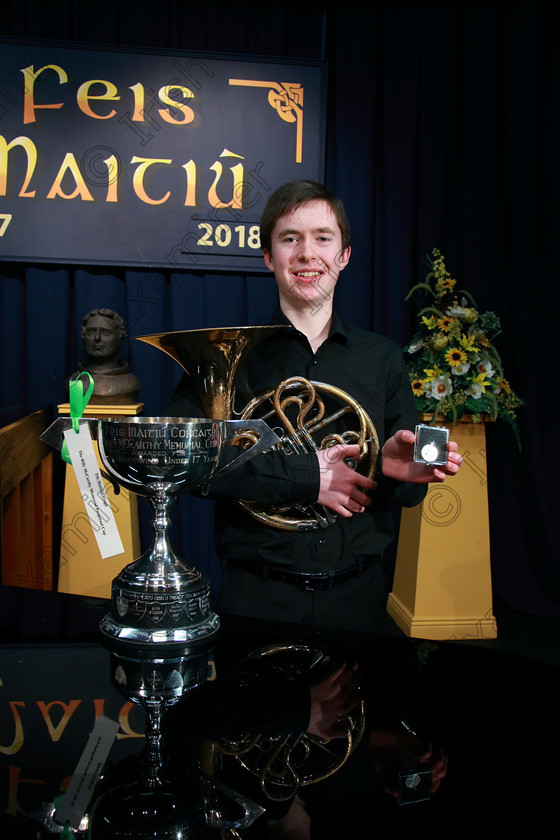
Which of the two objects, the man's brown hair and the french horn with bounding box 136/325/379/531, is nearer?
the french horn with bounding box 136/325/379/531

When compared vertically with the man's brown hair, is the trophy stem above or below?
below

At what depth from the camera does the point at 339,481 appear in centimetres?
142

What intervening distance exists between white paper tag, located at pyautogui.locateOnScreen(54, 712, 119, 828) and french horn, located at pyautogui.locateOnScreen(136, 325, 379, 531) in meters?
0.72

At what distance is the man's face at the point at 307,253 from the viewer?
1.58 metres

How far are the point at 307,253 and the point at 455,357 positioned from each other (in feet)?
4.12

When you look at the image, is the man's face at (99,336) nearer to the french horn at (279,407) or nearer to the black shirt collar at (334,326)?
the black shirt collar at (334,326)

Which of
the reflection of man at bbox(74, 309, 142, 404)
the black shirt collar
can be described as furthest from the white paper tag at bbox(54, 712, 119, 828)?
the reflection of man at bbox(74, 309, 142, 404)

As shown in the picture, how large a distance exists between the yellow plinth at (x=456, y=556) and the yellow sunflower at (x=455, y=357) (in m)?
0.28

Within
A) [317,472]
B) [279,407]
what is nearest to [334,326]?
[279,407]

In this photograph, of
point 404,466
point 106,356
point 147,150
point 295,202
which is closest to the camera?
point 404,466

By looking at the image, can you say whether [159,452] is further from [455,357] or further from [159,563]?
[455,357]

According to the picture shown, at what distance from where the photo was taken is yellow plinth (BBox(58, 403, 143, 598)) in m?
2.46

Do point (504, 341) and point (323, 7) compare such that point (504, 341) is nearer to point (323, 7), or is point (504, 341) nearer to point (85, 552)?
point (323, 7)

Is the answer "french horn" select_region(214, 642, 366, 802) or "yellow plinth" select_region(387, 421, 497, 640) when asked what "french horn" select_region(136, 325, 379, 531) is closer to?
"french horn" select_region(214, 642, 366, 802)
